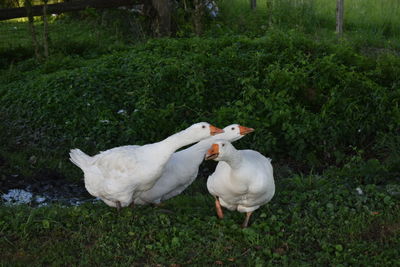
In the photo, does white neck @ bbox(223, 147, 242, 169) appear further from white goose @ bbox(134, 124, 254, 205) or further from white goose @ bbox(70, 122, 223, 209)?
white goose @ bbox(134, 124, 254, 205)

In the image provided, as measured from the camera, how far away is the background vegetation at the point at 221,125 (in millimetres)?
4594

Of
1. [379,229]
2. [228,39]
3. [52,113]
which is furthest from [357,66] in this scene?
[52,113]

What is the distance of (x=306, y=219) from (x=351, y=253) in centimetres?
61

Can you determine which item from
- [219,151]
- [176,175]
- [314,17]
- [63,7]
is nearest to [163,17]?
[63,7]

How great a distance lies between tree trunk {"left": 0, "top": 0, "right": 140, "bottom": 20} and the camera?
1045 cm

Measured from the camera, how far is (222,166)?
5.12 meters

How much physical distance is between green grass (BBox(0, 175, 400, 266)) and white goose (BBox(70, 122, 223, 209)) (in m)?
0.17

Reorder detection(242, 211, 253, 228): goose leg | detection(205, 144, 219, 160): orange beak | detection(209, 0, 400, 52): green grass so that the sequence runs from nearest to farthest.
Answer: detection(205, 144, 219, 160): orange beak
detection(242, 211, 253, 228): goose leg
detection(209, 0, 400, 52): green grass

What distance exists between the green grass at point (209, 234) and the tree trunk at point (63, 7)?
6143 mm

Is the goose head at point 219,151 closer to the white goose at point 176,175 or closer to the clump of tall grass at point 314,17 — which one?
the white goose at point 176,175

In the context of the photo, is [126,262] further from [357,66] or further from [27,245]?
[357,66]

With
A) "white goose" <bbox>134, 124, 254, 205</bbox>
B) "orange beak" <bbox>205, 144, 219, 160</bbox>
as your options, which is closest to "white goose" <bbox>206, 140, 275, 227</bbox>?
"orange beak" <bbox>205, 144, 219, 160</bbox>

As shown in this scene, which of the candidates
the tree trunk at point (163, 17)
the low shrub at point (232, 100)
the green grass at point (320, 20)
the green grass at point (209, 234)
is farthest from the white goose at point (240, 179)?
the tree trunk at point (163, 17)

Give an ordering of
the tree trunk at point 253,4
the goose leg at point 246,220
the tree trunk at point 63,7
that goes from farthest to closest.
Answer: the tree trunk at point 253,4
the tree trunk at point 63,7
the goose leg at point 246,220
